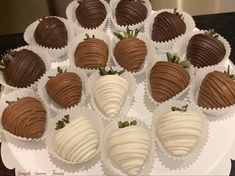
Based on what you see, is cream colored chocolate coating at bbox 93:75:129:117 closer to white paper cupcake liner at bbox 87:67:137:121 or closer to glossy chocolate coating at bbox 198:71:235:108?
white paper cupcake liner at bbox 87:67:137:121

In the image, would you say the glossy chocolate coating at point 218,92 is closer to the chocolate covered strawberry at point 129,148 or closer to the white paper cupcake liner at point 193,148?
the white paper cupcake liner at point 193,148

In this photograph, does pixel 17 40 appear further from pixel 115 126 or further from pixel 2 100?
pixel 115 126

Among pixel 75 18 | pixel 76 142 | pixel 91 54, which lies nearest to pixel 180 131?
pixel 76 142

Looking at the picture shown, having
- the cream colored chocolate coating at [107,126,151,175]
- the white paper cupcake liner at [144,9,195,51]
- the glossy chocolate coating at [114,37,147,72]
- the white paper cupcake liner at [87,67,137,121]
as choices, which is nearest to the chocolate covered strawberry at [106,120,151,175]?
the cream colored chocolate coating at [107,126,151,175]

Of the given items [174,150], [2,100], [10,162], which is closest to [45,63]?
[2,100]

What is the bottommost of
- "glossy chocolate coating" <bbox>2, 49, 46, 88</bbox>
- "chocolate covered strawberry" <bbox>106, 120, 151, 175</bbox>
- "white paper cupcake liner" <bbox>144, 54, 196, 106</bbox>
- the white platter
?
the white platter

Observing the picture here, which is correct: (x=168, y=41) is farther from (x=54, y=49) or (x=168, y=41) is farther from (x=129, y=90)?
(x=54, y=49)

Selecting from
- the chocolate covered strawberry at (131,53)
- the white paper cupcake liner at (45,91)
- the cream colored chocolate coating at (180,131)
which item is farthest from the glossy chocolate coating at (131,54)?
the cream colored chocolate coating at (180,131)
